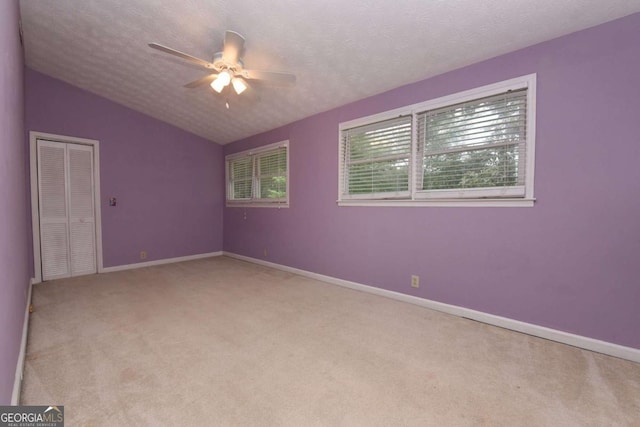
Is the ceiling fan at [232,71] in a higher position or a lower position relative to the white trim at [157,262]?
higher

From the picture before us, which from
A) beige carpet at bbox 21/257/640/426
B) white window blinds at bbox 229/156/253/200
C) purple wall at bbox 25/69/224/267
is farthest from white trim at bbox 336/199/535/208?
purple wall at bbox 25/69/224/267

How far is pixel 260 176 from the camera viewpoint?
199 inches

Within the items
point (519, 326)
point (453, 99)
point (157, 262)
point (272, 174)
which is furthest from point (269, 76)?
point (157, 262)

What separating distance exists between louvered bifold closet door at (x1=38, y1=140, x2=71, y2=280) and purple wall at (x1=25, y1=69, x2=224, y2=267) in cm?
→ 36

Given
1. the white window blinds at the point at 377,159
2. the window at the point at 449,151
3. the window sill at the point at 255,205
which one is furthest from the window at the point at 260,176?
the window at the point at 449,151

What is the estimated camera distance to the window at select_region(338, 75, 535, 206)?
2.36 m

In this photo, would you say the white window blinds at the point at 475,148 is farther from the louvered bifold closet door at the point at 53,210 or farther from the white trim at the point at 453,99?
the louvered bifold closet door at the point at 53,210

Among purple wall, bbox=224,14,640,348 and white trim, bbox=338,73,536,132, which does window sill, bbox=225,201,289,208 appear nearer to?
white trim, bbox=338,73,536,132

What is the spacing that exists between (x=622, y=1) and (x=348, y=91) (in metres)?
2.24

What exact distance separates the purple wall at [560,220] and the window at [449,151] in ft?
0.31

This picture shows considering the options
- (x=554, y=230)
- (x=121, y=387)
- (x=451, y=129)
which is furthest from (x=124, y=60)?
(x=554, y=230)

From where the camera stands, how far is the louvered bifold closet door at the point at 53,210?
3863 mm

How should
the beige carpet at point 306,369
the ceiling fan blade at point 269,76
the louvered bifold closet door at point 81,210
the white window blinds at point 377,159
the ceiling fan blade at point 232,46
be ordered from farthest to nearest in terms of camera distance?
the louvered bifold closet door at point 81,210 < the white window blinds at point 377,159 < the ceiling fan blade at point 269,76 < the ceiling fan blade at point 232,46 < the beige carpet at point 306,369

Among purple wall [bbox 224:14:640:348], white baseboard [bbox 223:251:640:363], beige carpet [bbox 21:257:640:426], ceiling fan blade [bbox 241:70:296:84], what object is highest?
ceiling fan blade [bbox 241:70:296:84]
